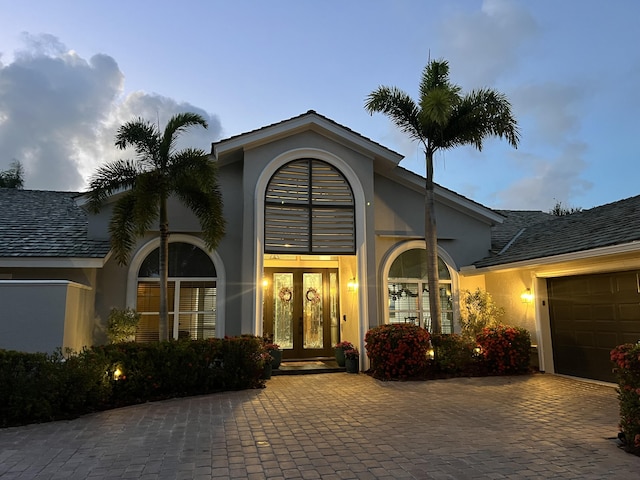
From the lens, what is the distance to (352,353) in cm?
1098

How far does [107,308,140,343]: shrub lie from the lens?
31.3 feet

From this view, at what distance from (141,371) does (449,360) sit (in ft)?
22.6

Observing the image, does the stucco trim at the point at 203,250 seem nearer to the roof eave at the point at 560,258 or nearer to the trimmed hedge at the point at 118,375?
the trimmed hedge at the point at 118,375

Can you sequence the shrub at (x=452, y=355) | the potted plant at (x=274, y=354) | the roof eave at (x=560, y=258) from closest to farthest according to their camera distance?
1. the roof eave at (x=560, y=258)
2. the shrub at (x=452, y=355)
3. the potted plant at (x=274, y=354)

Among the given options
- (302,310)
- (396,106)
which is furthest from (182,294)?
(396,106)

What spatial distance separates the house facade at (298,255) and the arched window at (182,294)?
1.0 inches

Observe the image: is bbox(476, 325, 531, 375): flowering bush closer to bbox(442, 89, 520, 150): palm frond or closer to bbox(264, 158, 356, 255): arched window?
bbox(264, 158, 356, 255): arched window

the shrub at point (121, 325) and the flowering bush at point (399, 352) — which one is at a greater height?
the shrub at point (121, 325)

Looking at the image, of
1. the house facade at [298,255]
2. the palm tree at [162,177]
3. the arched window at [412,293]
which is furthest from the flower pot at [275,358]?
the arched window at [412,293]

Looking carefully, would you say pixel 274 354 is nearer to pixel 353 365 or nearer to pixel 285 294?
pixel 353 365

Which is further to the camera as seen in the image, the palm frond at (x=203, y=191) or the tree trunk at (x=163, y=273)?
the tree trunk at (x=163, y=273)

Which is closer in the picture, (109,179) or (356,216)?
(109,179)

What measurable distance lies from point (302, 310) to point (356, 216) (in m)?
3.51

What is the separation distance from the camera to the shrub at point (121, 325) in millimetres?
9547
